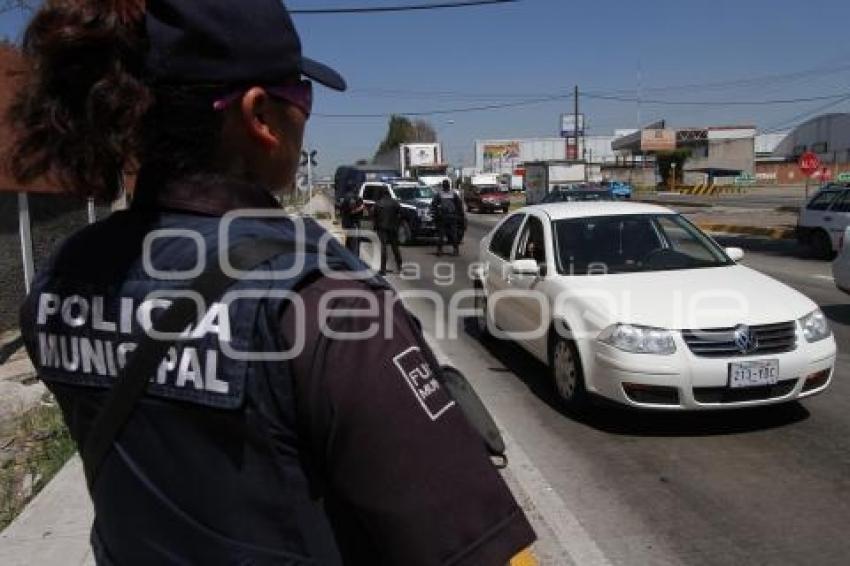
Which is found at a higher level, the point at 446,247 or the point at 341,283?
the point at 341,283

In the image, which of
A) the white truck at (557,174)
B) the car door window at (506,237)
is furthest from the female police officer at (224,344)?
the white truck at (557,174)

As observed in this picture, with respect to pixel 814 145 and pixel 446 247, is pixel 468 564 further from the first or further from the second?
pixel 814 145

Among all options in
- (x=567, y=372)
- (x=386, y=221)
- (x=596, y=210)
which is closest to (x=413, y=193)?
(x=386, y=221)

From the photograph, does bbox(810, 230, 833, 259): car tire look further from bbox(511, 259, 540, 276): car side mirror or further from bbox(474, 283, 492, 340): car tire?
bbox(511, 259, 540, 276): car side mirror

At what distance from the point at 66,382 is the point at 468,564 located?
69 cm

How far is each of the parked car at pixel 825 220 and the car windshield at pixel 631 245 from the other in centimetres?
1119

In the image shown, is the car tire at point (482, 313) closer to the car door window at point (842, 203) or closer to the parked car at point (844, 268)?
the parked car at point (844, 268)

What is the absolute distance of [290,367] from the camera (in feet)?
3.52

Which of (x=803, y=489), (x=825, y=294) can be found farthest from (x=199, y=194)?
(x=825, y=294)

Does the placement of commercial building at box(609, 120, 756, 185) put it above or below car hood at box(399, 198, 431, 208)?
above

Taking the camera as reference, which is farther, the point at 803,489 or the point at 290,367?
the point at 803,489

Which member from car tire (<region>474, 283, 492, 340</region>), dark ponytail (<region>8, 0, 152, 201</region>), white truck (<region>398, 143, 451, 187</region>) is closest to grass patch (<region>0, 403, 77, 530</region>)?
dark ponytail (<region>8, 0, 152, 201</region>)

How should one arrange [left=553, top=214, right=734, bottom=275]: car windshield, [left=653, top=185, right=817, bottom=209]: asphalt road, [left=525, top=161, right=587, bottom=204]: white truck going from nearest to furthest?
[left=553, top=214, right=734, bottom=275]: car windshield, [left=653, top=185, right=817, bottom=209]: asphalt road, [left=525, top=161, right=587, bottom=204]: white truck

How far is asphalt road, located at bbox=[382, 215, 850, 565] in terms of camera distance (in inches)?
159
